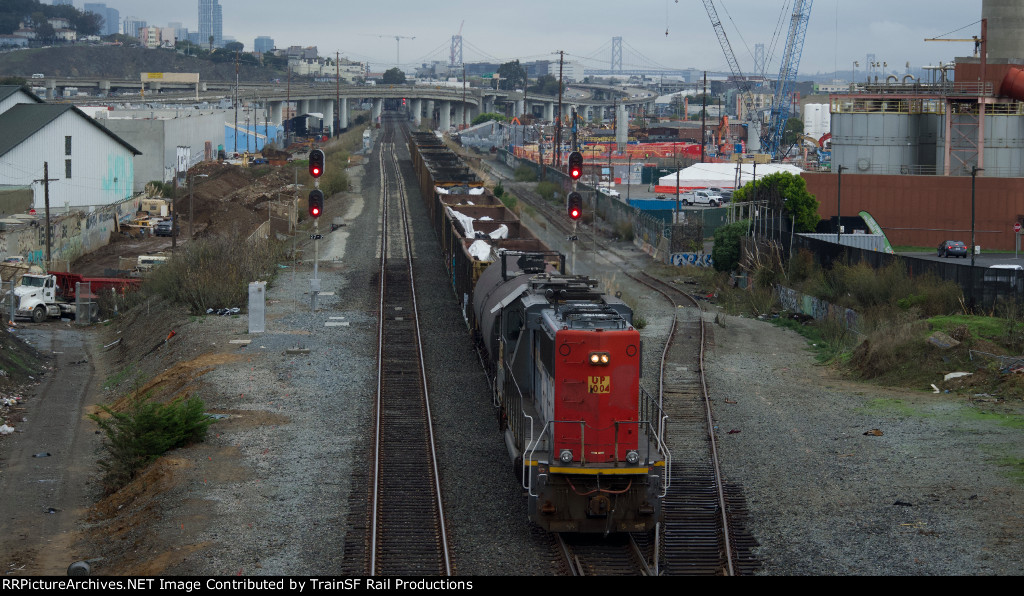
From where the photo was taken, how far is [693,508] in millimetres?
16609

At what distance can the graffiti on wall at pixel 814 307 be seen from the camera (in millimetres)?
33219

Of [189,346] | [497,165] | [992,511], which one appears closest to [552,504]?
[992,511]

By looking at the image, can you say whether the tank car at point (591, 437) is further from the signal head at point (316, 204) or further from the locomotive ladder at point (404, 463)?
the signal head at point (316, 204)

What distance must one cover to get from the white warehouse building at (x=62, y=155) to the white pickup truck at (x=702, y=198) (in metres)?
41.3

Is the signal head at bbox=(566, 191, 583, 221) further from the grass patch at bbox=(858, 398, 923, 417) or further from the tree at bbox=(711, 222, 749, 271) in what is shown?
the tree at bbox=(711, 222, 749, 271)

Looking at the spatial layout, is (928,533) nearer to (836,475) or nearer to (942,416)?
(836,475)

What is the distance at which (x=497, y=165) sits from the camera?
114500 mm

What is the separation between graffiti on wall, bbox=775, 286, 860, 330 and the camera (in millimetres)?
33219

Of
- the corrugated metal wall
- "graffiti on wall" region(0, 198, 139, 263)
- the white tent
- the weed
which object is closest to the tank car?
the weed

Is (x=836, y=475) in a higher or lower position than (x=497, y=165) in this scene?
lower

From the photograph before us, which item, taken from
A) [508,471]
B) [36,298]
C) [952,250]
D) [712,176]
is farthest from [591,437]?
[712,176]

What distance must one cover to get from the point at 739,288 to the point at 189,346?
23202mm

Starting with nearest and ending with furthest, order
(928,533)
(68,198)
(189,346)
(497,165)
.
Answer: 1. (928,533)
2. (189,346)
3. (68,198)
4. (497,165)

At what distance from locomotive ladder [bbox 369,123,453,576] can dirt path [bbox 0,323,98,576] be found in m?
5.17
